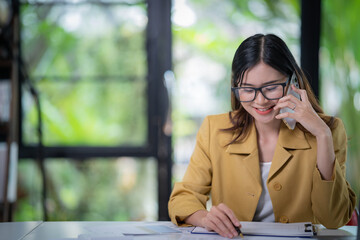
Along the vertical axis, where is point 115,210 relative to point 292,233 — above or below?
below

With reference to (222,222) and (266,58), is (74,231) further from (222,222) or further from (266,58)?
(266,58)

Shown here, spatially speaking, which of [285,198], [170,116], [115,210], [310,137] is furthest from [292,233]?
[115,210]

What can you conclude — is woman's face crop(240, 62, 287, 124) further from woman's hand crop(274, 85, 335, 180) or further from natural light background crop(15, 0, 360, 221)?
natural light background crop(15, 0, 360, 221)

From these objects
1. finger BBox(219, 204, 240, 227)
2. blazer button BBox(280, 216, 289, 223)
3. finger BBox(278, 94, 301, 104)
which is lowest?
blazer button BBox(280, 216, 289, 223)

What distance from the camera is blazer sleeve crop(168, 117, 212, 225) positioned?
1627 mm

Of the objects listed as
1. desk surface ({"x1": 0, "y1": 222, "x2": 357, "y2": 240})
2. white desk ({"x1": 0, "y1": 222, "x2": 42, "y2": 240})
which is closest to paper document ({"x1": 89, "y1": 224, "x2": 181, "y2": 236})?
desk surface ({"x1": 0, "y1": 222, "x2": 357, "y2": 240})

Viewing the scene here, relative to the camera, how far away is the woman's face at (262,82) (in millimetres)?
1678

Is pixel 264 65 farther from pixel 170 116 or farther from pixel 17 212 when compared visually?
pixel 17 212

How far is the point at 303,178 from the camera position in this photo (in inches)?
69.7

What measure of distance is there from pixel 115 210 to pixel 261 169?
187cm

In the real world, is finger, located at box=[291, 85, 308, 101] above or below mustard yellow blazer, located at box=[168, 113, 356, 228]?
above

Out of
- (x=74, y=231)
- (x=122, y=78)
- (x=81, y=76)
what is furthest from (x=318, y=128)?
(x=81, y=76)

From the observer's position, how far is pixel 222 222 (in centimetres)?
141

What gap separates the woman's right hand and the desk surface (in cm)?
3
